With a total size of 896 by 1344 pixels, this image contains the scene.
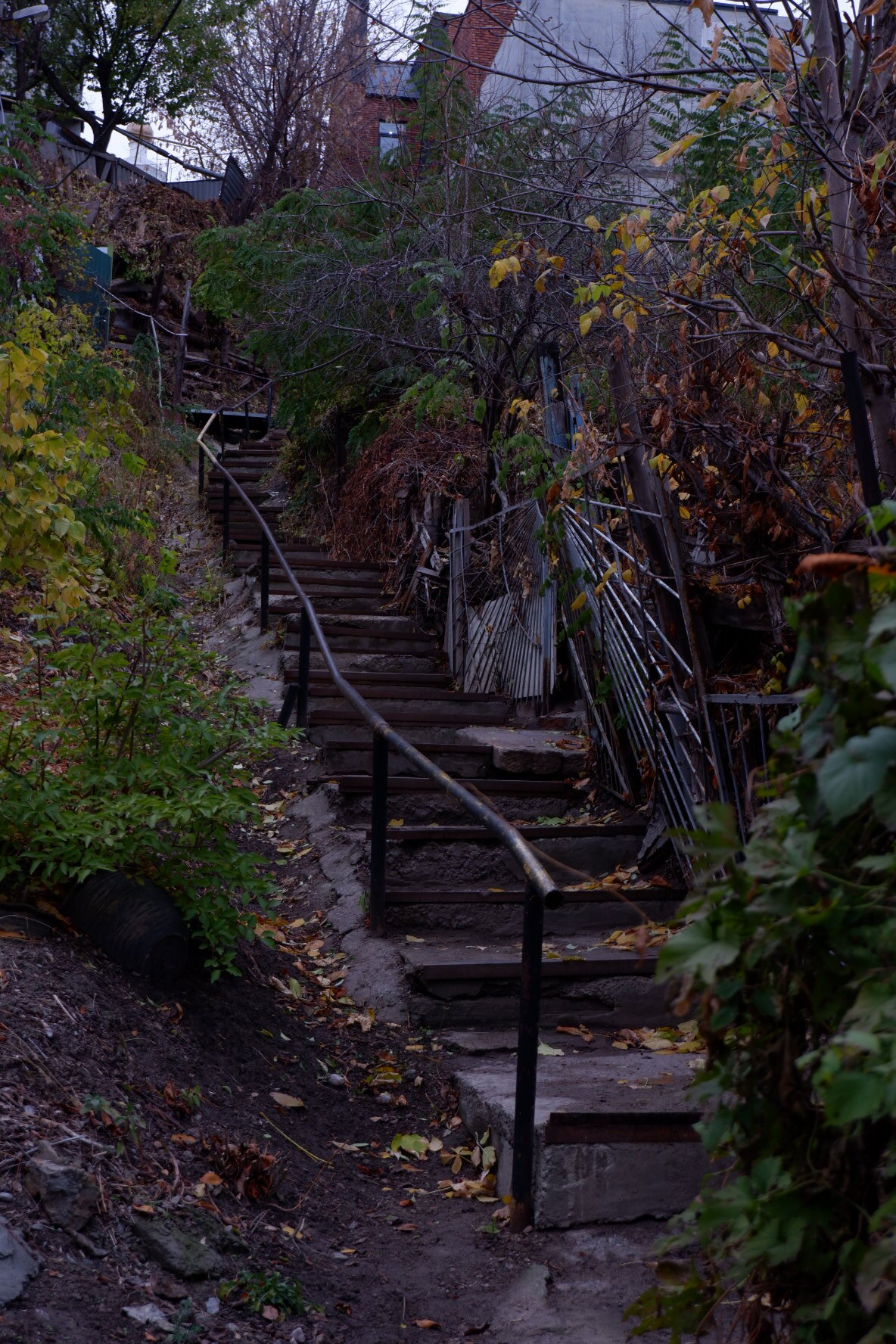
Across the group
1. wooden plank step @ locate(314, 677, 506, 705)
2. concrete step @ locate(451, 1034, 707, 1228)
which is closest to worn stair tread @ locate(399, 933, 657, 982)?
concrete step @ locate(451, 1034, 707, 1228)

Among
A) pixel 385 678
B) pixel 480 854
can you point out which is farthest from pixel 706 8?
pixel 385 678

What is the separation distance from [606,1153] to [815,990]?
1974 mm

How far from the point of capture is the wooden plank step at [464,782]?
18.8 ft

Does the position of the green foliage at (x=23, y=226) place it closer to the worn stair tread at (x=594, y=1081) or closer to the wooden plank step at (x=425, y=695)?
the wooden plank step at (x=425, y=695)

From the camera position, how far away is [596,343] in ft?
24.4

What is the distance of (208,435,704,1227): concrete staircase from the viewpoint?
323 centimetres

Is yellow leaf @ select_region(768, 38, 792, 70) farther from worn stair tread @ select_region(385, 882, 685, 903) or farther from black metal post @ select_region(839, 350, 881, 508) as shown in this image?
worn stair tread @ select_region(385, 882, 685, 903)

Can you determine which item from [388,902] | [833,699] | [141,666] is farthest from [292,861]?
[833,699]

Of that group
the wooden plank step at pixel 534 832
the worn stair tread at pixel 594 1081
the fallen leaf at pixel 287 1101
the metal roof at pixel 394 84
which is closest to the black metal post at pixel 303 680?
the wooden plank step at pixel 534 832

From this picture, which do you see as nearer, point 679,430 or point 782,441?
point 782,441

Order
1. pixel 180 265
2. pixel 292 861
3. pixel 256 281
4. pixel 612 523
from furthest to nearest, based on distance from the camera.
Answer: 1. pixel 180 265
2. pixel 256 281
3. pixel 292 861
4. pixel 612 523

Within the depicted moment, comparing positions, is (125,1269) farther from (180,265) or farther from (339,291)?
(180,265)

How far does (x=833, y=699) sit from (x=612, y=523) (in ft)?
12.7

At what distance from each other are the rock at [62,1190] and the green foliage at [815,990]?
4.85 ft
